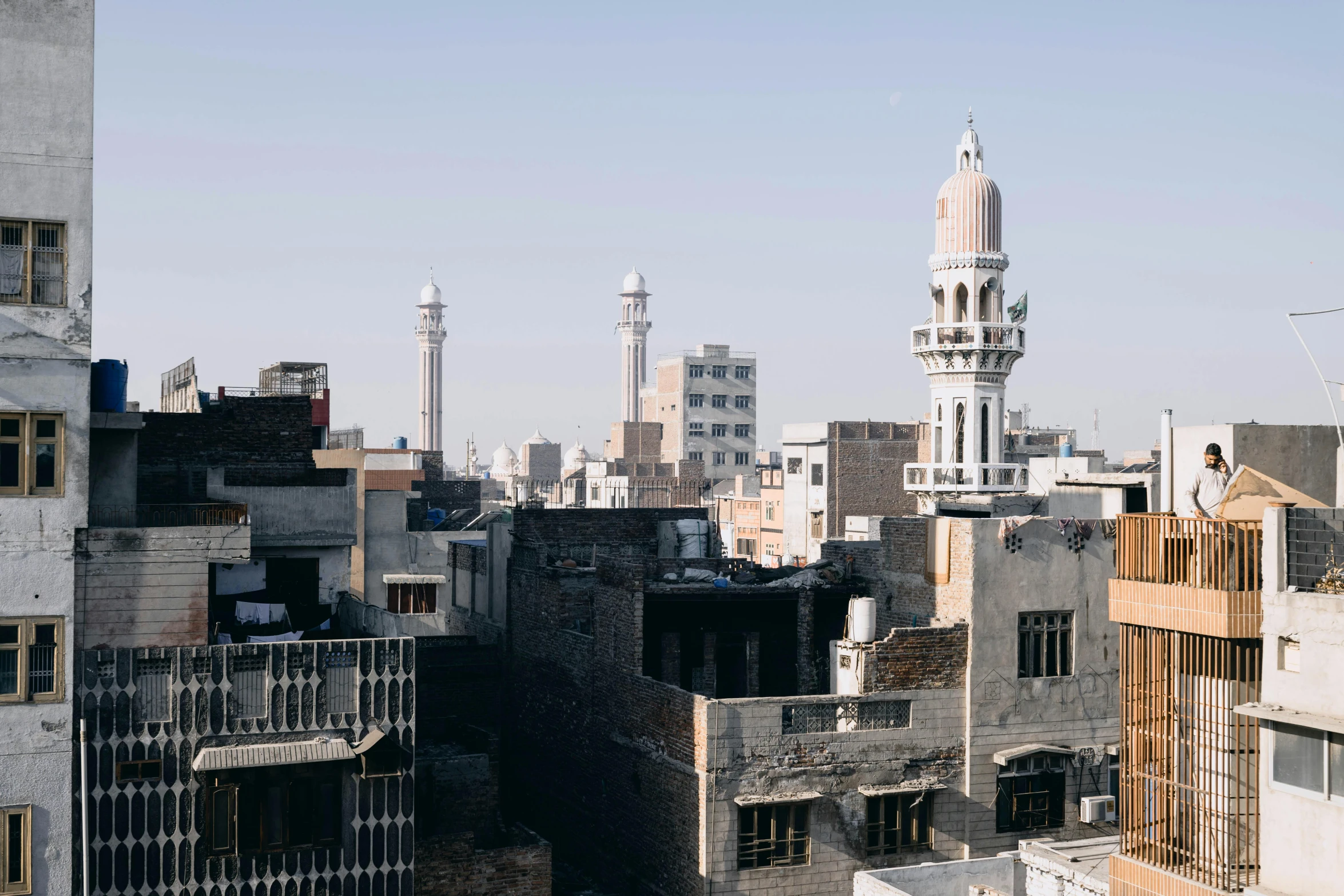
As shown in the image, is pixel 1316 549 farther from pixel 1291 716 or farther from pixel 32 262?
pixel 32 262

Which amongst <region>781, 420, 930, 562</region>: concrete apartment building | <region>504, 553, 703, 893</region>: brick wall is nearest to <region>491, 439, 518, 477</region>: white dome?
<region>781, 420, 930, 562</region>: concrete apartment building

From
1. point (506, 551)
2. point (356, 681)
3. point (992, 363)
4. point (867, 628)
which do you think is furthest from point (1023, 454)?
point (356, 681)

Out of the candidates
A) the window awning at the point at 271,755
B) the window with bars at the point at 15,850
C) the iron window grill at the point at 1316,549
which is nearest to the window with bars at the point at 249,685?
the window awning at the point at 271,755

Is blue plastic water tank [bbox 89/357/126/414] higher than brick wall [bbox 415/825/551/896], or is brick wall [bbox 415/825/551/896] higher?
blue plastic water tank [bbox 89/357/126/414]

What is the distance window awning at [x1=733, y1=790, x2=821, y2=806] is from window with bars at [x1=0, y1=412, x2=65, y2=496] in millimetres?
12024

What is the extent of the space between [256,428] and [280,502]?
330cm

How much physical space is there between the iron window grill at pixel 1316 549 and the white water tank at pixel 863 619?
Answer: 427 inches

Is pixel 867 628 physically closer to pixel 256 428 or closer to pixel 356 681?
pixel 356 681

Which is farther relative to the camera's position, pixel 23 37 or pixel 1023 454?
pixel 1023 454

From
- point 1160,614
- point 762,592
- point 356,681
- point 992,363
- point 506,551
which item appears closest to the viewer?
point 1160,614

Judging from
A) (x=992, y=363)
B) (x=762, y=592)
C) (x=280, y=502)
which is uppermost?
(x=992, y=363)

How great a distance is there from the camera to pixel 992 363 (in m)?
53.7

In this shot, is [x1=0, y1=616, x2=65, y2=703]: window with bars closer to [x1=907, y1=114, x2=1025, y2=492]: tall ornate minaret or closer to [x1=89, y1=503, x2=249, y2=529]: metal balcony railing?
[x1=89, y1=503, x2=249, y2=529]: metal balcony railing

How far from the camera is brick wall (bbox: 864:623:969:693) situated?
2483 cm
